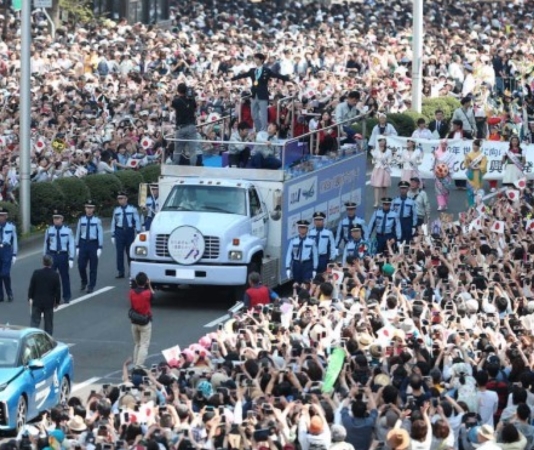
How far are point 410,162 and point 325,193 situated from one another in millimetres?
5049

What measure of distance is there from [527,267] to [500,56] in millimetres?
28264

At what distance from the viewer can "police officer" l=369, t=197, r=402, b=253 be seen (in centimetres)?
3103

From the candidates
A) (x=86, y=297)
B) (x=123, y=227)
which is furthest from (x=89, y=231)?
(x=123, y=227)

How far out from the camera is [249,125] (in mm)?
33219

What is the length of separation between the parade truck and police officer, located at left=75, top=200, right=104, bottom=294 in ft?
3.54

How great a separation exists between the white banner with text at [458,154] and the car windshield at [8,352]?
15708 mm

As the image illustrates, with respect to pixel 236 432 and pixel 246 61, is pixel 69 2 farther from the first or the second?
pixel 236 432

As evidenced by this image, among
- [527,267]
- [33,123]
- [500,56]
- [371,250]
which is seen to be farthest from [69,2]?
[527,267]

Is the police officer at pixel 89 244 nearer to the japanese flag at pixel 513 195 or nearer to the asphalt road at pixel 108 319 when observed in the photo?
the asphalt road at pixel 108 319

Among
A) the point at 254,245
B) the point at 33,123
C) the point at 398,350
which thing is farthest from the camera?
the point at 33,123

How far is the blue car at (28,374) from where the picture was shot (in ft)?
69.8

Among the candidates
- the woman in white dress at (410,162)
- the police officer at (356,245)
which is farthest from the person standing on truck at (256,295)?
the woman in white dress at (410,162)

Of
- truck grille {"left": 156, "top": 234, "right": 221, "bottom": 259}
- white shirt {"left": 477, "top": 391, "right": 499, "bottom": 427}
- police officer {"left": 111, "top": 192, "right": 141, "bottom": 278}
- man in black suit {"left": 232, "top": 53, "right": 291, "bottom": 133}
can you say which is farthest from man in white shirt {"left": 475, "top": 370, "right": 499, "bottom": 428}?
man in black suit {"left": 232, "top": 53, "right": 291, "bottom": 133}

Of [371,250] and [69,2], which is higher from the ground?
[69,2]
